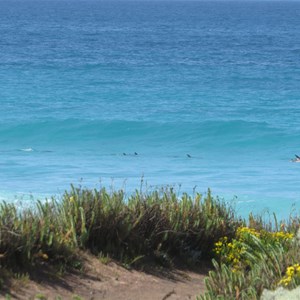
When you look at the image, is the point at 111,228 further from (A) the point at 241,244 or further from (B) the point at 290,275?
(B) the point at 290,275

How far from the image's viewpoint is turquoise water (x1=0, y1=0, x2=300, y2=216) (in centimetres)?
1980

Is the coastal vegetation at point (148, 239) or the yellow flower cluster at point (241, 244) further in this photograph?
the yellow flower cluster at point (241, 244)

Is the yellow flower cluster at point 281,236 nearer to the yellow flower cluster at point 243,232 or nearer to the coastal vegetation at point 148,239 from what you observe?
the coastal vegetation at point 148,239

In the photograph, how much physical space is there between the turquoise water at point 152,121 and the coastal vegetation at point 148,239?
2.80 feet

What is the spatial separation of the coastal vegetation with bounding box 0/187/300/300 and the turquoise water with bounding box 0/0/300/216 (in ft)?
2.80

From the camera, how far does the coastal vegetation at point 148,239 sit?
Result: 22.7 ft

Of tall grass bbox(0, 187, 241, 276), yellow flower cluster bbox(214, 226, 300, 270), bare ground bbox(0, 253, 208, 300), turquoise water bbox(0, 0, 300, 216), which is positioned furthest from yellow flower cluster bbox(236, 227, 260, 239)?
turquoise water bbox(0, 0, 300, 216)

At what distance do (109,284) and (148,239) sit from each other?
2.89 feet

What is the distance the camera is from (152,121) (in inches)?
1171

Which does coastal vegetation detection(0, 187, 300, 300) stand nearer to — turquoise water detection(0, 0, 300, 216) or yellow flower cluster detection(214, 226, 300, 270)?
yellow flower cluster detection(214, 226, 300, 270)

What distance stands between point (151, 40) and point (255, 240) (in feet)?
195

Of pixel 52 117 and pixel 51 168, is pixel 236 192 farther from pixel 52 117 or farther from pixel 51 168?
pixel 52 117

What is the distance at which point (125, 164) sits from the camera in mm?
22531

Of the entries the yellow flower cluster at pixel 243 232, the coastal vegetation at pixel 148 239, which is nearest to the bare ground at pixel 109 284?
the coastal vegetation at pixel 148 239
